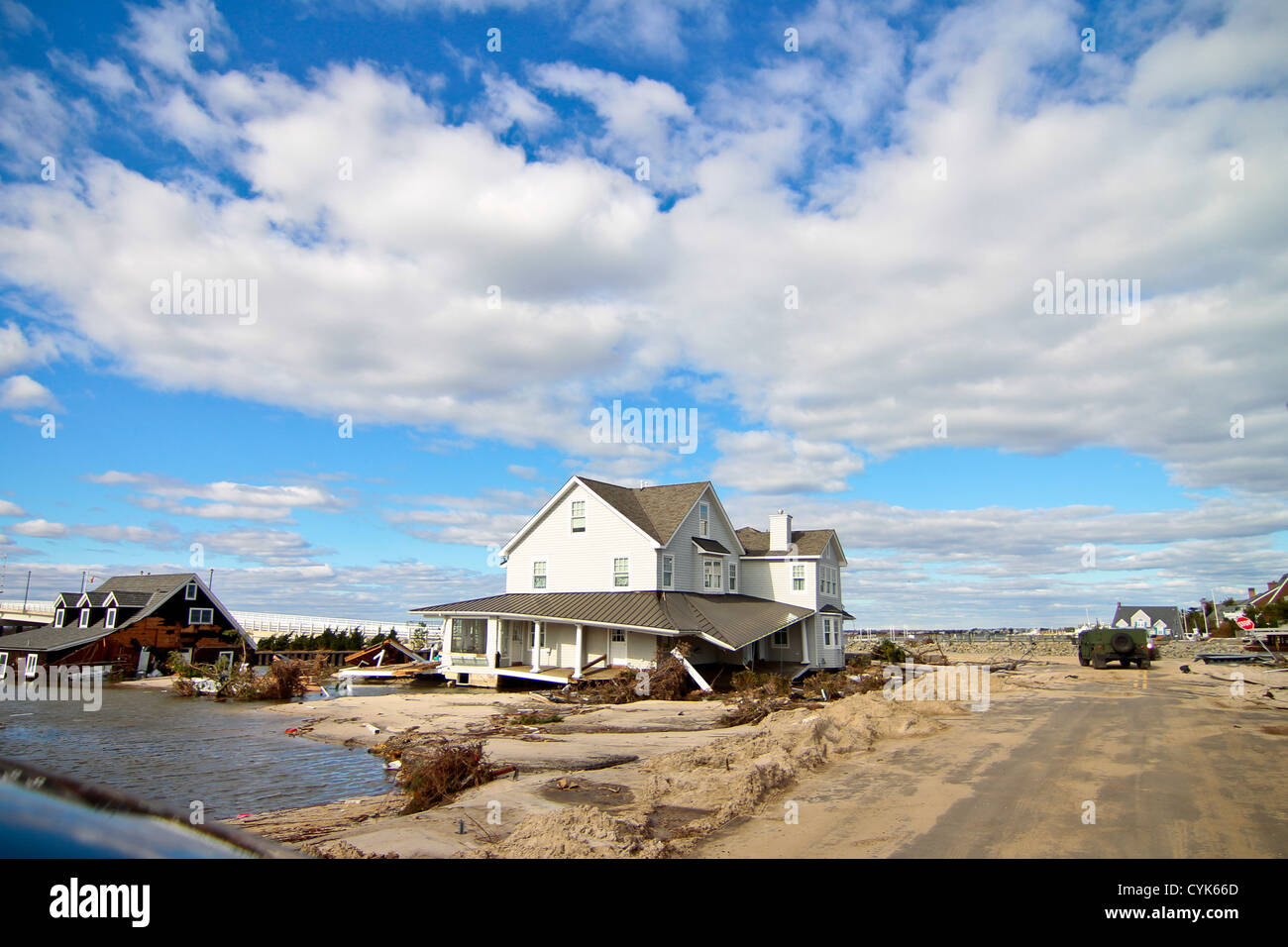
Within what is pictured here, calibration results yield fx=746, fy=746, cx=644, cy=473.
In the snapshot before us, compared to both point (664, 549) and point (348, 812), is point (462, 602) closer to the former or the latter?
point (664, 549)

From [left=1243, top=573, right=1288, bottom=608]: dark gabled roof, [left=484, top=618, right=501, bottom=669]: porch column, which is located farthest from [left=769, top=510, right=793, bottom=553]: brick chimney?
[left=1243, top=573, right=1288, bottom=608]: dark gabled roof

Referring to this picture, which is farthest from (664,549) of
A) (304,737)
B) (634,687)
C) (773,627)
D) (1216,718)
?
(1216,718)

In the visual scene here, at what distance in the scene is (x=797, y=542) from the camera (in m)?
44.7

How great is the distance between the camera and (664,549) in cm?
3644

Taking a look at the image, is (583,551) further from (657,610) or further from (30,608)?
(30,608)

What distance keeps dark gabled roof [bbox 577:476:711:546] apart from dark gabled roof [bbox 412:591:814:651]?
3373 millimetres

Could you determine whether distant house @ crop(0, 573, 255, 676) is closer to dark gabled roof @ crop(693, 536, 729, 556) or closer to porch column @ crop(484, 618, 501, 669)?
porch column @ crop(484, 618, 501, 669)

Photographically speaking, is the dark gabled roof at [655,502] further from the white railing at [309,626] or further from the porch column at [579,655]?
the white railing at [309,626]

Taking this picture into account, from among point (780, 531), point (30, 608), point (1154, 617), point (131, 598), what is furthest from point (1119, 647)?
point (30, 608)

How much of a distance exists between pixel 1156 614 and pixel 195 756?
428 ft

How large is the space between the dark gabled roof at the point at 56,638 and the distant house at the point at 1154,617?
12038cm

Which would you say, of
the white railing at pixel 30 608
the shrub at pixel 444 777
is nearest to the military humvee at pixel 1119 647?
the shrub at pixel 444 777
